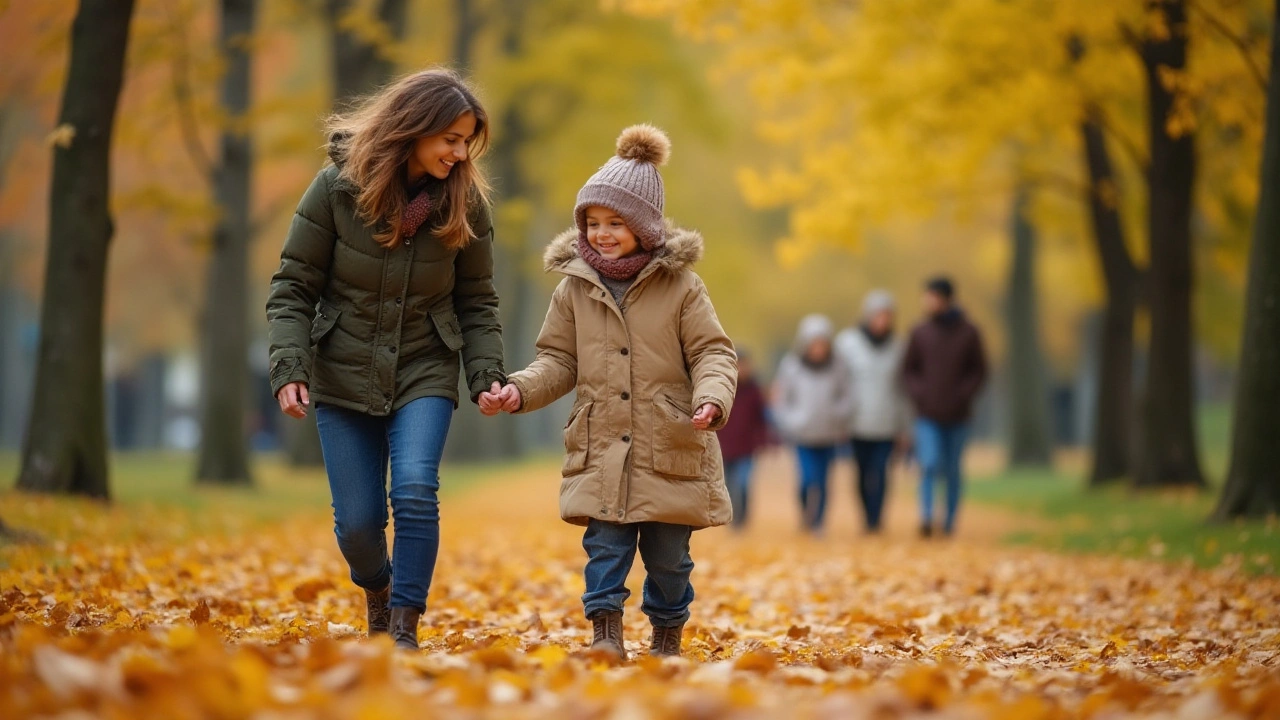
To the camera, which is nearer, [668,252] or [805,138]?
[668,252]

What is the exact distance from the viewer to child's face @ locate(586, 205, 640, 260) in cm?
564

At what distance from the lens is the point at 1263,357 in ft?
34.4

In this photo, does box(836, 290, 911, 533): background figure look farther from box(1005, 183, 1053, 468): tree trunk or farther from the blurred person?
box(1005, 183, 1053, 468): tree trunk

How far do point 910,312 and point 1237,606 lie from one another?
31177 mm

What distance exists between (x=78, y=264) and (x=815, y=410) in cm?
679

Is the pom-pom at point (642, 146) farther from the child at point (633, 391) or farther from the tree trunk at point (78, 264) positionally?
the tree trunk at point (78, 264)

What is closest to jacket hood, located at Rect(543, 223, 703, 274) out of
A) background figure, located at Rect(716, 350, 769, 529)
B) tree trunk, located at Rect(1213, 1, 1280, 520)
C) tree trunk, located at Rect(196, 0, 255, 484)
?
tree trunk, located at Rect(1213, 1, 1280, 520)

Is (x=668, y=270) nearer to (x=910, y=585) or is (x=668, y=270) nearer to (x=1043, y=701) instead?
(x=1043, y=701)

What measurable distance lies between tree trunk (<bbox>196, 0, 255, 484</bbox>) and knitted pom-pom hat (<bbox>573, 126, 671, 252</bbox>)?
12.8 metres

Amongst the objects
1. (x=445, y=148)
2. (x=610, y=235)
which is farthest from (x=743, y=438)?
(x=445, y=148)

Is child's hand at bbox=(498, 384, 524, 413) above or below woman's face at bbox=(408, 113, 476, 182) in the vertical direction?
below

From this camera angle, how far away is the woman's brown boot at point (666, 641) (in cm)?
564

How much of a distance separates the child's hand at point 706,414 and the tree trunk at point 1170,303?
11.4 meters

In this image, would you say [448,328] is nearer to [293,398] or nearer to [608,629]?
[293,398]
